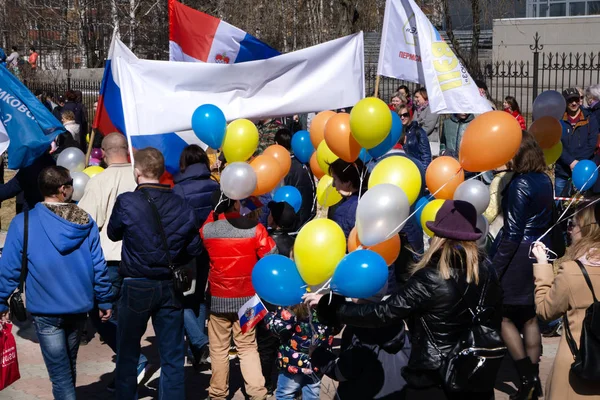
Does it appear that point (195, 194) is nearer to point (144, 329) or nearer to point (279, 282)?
point (144, 329)

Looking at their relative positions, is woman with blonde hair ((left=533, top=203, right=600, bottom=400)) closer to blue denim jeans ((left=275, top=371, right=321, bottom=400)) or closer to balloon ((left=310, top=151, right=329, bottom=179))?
blue denim jeans ((left=275, top=371, right=321, bottom=400))

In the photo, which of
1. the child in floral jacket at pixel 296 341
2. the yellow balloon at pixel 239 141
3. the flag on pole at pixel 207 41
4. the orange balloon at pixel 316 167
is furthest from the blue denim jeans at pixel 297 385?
the flag on pole at pixel 207 41

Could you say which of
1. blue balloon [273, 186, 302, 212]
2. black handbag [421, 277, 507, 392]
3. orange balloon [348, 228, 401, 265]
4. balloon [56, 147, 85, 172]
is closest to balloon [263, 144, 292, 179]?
blue balloon [273, 186, 302, 212]

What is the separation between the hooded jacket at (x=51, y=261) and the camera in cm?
532

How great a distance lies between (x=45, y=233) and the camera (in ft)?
17.5

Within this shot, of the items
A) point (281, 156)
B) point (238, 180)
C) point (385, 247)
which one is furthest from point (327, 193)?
point (385, 247)

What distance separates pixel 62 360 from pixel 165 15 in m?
26.4

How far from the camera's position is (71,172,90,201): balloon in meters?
6.92

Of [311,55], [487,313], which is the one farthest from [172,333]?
[311,55]

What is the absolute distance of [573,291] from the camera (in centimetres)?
423

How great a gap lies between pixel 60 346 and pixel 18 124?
2537mm

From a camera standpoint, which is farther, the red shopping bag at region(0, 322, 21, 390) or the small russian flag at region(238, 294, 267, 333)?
the small russian flag at region(238, 294, 267, 333)

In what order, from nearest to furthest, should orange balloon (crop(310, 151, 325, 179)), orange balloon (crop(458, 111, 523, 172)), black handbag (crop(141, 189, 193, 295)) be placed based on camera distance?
orange balloon (crop(458, 111, 523, 172)), black handbag (crop(141, 189, 193, 295)), orange balloon (crop(310, 151, 325, 179))

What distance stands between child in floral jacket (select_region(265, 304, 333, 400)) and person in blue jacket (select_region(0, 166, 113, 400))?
4.05 feet
